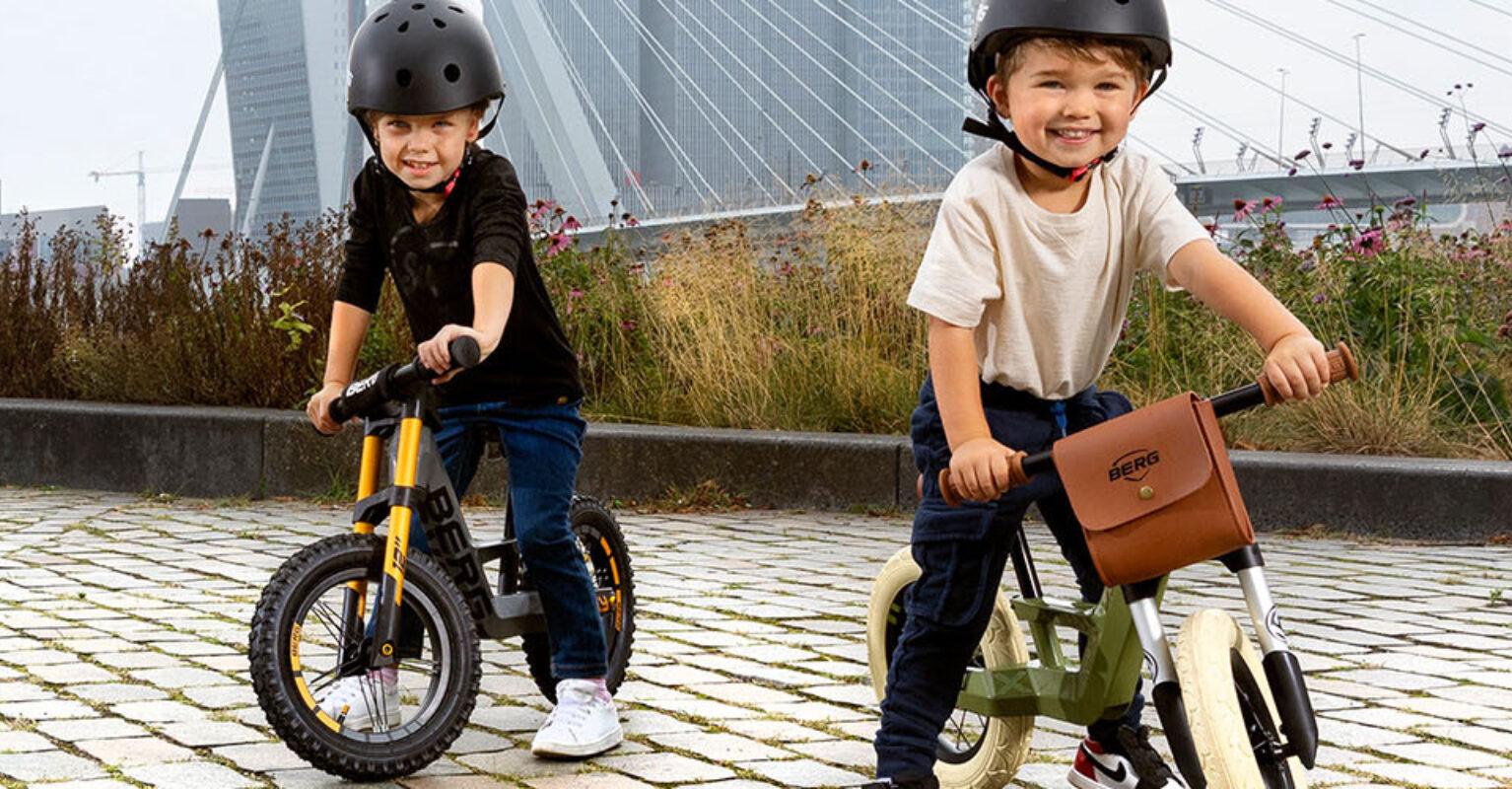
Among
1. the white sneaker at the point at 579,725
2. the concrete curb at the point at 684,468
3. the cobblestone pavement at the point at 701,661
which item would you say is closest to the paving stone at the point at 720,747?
the cobblestone pavement at the point at 701,661

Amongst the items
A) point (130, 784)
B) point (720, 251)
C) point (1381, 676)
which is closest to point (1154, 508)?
point (130, 784)

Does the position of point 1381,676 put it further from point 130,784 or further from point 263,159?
point 263,159

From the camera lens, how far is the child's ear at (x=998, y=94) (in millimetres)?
2844

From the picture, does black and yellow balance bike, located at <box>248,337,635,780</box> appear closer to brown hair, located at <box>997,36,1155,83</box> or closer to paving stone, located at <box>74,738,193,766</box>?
paving stone, located at <box>74,738,193,766</box>

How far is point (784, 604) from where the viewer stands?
551 centimetres

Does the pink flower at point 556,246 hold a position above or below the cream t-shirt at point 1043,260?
above

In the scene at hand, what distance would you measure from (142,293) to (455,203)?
708cm

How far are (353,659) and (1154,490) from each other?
1.58 metres

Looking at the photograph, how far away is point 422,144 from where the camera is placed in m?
3.47

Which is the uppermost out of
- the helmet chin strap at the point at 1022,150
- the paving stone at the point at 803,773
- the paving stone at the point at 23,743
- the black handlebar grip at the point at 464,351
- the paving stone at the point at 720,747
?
the helmet chin strap at the point at 1022,150

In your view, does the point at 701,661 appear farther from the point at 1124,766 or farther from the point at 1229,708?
the point at 1229,708

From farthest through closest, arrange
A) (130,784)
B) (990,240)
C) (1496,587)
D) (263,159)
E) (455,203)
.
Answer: (263,159)
(1496,587)
(455,203)
(130,784)
(990,240)

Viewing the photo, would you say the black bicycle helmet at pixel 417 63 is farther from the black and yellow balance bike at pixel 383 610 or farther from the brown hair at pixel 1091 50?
the brown hair at pixel 1091 50

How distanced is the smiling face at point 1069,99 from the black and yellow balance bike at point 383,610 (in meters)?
1.00
